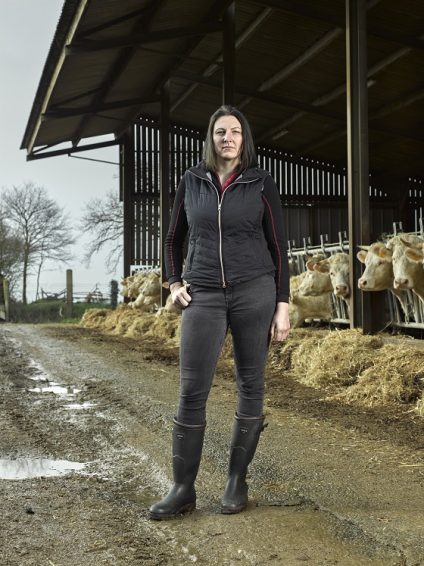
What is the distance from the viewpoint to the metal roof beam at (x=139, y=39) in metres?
14.0

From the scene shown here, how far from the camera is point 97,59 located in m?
16.1

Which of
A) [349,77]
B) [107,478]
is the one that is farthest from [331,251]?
[107,478]

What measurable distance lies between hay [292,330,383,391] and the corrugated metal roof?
6383 mm

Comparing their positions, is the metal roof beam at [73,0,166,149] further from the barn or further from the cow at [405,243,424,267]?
the cow at [405,243,424,267]

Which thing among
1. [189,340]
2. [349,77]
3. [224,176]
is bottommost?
[189,340]

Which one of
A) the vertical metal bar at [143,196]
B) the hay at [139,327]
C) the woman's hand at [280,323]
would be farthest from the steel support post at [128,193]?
the woman's hand at [280,323]

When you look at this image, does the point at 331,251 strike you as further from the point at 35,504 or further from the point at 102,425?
the point at 35,504

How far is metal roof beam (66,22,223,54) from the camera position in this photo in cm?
1397

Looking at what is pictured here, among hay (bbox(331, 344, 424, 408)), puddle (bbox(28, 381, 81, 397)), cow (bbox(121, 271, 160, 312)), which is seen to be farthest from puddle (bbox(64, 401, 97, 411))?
cow (bbox(121, 271, 160, 312))

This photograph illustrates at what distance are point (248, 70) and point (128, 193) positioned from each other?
8021 millimetres

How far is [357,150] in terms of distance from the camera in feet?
34.9

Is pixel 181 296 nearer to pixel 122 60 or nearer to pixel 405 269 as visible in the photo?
pixel 405 269

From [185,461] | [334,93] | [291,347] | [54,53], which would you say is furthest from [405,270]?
[334,93]

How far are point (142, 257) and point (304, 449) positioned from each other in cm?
2201
